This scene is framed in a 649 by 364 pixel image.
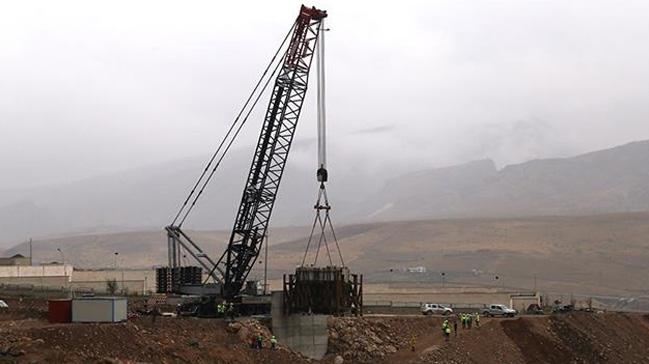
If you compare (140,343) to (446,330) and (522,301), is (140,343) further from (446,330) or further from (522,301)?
(522,301)

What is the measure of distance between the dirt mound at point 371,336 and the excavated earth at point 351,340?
7cm

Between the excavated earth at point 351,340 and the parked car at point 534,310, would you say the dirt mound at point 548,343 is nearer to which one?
the excavated earth at point 351,340

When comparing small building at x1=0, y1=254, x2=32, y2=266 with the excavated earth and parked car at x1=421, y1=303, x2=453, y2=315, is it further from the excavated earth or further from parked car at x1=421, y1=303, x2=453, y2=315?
parked car at x1=421, y1=303, x2=453, y2=315

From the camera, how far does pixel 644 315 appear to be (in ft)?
273

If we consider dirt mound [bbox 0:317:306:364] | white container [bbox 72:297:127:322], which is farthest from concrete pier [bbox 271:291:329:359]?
white container [bbox 72:297:127:322]

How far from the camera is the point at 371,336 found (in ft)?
202

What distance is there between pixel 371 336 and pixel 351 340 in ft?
5.13

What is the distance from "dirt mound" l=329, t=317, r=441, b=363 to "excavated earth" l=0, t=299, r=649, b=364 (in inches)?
2.9

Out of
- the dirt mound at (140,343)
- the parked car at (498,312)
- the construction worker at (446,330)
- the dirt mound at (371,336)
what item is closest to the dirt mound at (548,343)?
the construction worker at (446,330)

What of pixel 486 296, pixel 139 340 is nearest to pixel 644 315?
pixel 486 296

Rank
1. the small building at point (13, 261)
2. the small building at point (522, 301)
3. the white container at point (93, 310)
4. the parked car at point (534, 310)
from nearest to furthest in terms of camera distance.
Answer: the white container at point (93, 310) → the parked car at point (534, 310) → the small building at point (522, 301) → the small building at point (13, 261)

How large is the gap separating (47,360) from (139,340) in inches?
276

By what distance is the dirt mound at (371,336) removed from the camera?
196 ft

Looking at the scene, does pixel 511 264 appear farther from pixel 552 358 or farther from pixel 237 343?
pixel 237 343
